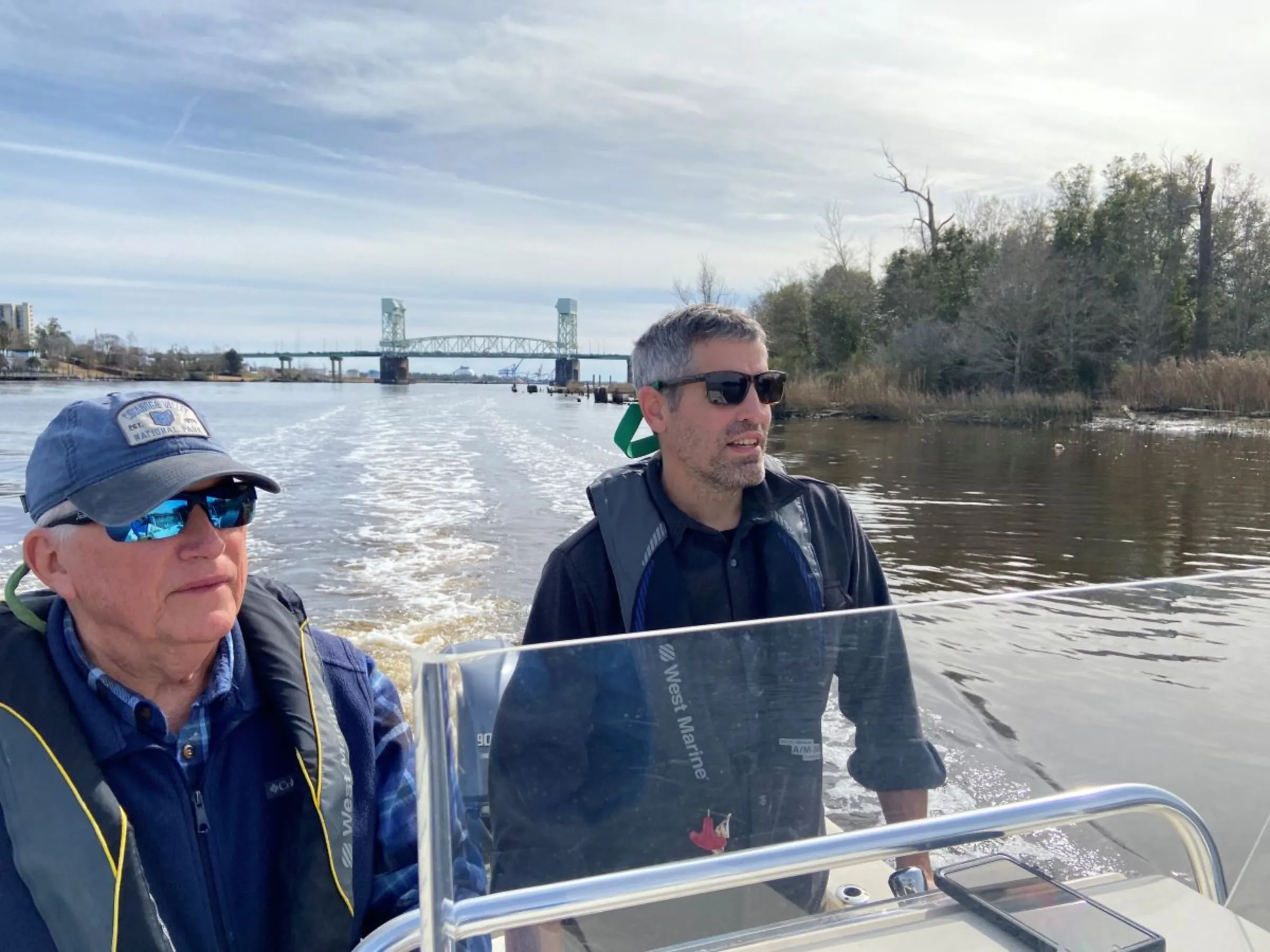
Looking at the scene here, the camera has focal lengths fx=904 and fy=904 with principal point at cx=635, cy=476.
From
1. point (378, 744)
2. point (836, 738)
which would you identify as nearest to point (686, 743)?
point (836, 738)

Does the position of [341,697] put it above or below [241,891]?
above

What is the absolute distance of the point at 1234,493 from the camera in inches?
541

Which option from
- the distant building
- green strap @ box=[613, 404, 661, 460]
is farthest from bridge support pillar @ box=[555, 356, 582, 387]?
green strap @ box=[613, 404, 661, 460]

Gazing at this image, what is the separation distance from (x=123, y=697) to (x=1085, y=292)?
1384 inches

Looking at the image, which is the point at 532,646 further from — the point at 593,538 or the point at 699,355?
the point at 699,355

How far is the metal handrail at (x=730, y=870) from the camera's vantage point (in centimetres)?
106

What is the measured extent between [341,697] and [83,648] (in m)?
0.42

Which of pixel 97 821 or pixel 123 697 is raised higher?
pixel 123 697

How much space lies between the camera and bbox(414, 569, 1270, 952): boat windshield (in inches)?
44.3

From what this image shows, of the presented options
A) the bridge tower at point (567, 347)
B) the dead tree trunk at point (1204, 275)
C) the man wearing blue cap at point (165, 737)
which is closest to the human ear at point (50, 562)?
the man wearing blue cap at point (165, 737)

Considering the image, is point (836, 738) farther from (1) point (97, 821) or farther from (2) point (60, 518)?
(2) point (60, 518)

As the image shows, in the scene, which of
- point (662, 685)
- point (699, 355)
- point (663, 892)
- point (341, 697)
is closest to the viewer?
point (663, 892)

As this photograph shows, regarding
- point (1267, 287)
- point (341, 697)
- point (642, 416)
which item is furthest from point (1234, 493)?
point (1267, 287)

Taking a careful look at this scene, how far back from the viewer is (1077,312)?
31.0 metres
